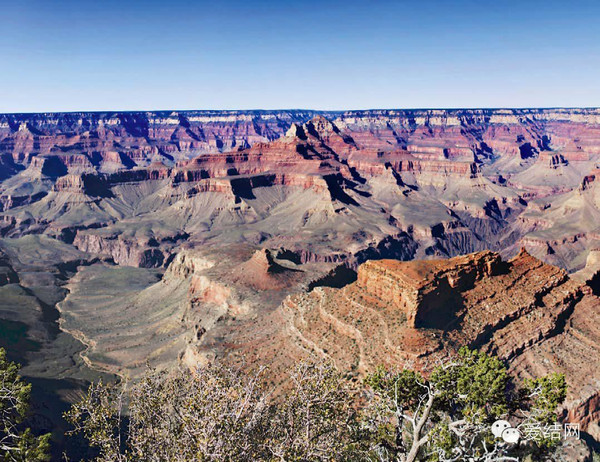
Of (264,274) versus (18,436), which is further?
(264,274)

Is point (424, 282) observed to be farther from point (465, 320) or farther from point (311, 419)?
point (311, 419)

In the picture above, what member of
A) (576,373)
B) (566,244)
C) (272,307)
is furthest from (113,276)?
(566,244)

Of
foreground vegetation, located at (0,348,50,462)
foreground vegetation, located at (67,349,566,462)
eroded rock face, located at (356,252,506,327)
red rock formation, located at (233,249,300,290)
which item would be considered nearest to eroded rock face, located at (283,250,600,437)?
eroded rock face, located at (356,252,506,327)

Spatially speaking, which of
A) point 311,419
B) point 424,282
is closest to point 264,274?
point 424,282

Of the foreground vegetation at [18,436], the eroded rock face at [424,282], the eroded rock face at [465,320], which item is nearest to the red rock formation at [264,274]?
the eroded rock face at [465,320]

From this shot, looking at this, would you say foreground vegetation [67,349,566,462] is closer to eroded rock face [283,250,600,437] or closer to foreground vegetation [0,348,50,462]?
foreground vegetation [0,348,50,462]

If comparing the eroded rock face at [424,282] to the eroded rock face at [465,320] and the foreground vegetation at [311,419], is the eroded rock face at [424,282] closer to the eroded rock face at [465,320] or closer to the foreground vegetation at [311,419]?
the eroded rock face at [465,320]
